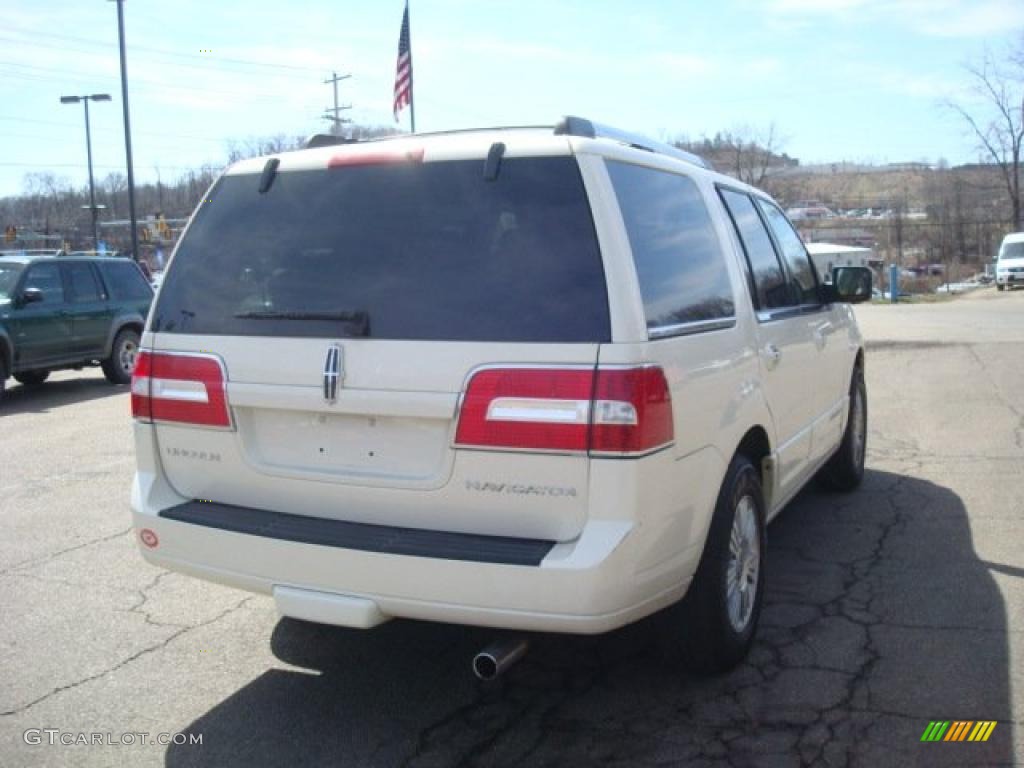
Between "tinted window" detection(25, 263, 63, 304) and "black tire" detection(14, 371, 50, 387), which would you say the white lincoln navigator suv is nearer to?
"tinted window" detection(25, 263, 63, 304)

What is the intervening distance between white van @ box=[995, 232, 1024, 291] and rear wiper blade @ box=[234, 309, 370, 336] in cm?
3911

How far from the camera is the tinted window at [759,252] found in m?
4.68

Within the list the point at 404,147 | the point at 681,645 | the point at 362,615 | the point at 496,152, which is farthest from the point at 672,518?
the point at 404,147

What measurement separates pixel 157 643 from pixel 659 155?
2.97m

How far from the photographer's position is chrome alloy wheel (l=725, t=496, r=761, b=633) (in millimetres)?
3926

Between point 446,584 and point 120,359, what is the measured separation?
12.5 meters

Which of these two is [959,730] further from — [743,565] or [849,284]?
[849,284]

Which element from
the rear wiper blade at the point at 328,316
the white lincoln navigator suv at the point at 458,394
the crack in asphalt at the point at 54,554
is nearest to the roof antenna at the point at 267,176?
the white lincoln navigator suv at the point at 458,394

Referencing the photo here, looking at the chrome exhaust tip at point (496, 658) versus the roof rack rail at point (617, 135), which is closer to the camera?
the chrome exhaust tip at point (496, 658)

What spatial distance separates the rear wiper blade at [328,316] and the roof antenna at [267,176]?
0.50m

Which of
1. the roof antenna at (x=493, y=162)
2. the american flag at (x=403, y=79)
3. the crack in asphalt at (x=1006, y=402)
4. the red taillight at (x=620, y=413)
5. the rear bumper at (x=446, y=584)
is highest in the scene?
the american flag at (x=403, y=79)

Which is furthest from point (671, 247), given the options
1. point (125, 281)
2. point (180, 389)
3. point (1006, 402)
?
point (125, 281)

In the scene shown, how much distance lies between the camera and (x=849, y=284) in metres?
6.08

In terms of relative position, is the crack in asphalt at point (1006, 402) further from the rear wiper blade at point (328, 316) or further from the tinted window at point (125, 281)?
the tinted window at point (125, 281)
